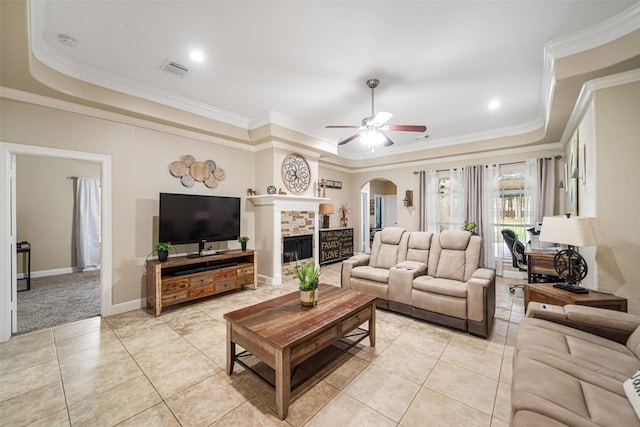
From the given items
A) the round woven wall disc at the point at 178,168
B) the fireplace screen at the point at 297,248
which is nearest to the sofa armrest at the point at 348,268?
the fireplace screen at the point at 297,248

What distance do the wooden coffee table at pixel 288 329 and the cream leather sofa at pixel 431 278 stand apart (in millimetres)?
887

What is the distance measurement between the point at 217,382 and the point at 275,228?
9.75ft

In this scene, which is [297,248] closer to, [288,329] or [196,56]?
[288,329]

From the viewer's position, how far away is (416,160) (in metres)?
6.43

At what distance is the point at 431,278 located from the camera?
11.0ft

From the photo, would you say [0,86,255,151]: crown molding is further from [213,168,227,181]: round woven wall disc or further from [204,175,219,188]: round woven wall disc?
[204,175,219,188]: round woven wall disc

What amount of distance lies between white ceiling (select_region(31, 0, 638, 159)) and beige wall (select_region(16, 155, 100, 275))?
3668 millimetres

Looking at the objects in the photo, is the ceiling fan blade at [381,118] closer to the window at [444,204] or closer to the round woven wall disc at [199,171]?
the round woven wall disc at [199,171]

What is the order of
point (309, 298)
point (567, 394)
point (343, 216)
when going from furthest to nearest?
point (343, 216) → point (309, 298) → point (567, 394)

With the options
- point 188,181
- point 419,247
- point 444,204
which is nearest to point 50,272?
point 188,181

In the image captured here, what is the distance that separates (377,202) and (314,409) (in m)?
8.95

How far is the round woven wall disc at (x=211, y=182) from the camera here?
4421 millimetres

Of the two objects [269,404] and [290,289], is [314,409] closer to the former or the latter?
[269,404]

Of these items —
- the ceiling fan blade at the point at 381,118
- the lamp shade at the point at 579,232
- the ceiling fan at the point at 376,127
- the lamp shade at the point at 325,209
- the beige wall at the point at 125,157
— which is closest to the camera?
the lamp shade at the point at 579,232
